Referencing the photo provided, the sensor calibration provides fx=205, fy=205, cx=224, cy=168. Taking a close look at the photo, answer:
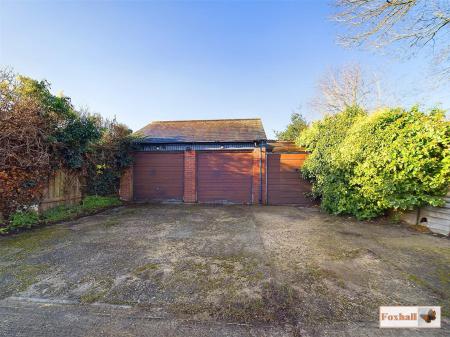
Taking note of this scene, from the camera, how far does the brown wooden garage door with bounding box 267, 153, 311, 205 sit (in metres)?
8.42

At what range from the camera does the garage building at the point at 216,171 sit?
8523 mm

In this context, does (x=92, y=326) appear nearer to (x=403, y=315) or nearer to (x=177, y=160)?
(x=403, y=315)

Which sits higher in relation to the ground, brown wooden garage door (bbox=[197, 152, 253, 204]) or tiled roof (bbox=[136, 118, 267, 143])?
tiled roof (bbox=[136, 118, 267, 143])

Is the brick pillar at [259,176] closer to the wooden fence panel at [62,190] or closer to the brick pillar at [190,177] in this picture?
the brick pillar at [190,177]

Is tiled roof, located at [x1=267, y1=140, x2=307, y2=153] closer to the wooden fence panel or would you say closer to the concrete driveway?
the concrete driveway

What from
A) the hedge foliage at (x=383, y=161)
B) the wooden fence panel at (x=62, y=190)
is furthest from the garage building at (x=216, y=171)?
the wooden fence panel at (x=62, y=190)

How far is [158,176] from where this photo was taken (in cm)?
898

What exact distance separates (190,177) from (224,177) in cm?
146

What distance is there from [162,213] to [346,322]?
5.87 metres

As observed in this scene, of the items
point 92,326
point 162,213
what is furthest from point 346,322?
point 162,213

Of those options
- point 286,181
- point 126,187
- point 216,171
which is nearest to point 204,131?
point 216,171

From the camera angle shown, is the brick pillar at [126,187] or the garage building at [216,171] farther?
the brick pillar at [126,187]

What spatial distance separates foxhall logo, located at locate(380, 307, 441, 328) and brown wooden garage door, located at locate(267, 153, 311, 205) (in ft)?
20.9

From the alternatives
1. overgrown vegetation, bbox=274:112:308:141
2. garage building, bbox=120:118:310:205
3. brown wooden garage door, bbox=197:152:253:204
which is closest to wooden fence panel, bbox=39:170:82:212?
garage building, bbox=120:118:310:205
